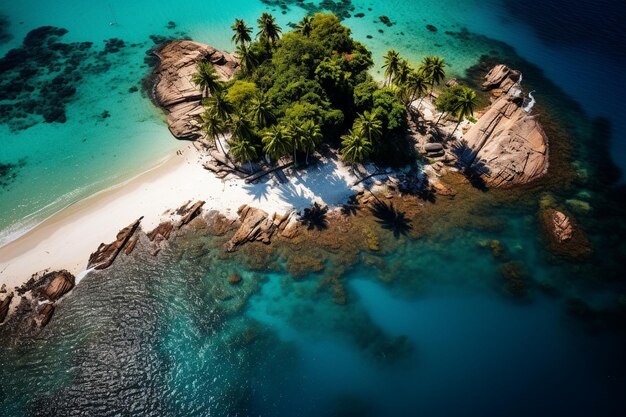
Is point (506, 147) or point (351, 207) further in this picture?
point (506, 147)

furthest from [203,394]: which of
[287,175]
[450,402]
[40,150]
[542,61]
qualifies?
[542,61]

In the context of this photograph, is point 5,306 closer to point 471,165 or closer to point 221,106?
point 221,106

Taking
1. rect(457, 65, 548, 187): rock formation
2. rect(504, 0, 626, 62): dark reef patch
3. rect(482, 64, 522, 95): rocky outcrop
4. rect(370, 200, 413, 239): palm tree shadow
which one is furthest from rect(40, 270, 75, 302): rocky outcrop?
rect(504, 0, 626, 62): dark reef patch

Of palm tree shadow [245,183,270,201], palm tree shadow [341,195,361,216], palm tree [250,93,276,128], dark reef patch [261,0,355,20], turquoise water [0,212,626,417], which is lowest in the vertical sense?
turquoise water [0,212,626,417]

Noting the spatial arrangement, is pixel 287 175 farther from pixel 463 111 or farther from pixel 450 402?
pixel 450 402

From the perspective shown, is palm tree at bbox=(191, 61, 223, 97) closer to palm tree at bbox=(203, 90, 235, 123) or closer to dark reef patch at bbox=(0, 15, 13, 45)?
palm tree at bbox=(203, 90, 235, 123)

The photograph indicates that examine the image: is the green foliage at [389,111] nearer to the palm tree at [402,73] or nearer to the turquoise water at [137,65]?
the palm tree at [402,73]

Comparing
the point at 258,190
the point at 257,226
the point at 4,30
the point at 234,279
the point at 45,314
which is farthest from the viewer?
the point at 4,30

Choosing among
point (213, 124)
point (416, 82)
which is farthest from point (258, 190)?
point (416, 82)
